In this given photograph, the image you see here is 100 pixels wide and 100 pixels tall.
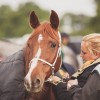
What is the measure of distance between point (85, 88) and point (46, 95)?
0.79 metres

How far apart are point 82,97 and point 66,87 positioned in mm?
707

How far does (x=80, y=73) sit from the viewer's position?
679cm

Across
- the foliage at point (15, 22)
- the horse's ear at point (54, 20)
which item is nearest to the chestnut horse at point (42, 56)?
the horse's ear at point (54, 20)

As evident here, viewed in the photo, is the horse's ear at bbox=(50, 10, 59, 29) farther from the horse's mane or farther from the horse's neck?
the horse's neck

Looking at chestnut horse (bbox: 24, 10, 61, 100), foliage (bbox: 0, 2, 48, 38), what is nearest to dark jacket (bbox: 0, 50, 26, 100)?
chestnut horse (bbox: 24, 10, 61, 100)

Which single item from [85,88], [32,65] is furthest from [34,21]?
[85,88]

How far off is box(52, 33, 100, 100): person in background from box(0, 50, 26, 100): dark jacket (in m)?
0.46

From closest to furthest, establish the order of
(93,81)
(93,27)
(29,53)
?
(93,81), (29,53), (93,27)

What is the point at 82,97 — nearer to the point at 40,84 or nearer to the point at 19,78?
the point at 40,84

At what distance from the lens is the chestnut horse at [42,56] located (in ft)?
20.6

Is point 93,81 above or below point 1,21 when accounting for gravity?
above

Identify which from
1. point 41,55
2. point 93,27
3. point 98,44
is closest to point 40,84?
point 41,55

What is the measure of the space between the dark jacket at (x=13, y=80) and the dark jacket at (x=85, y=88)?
47cm

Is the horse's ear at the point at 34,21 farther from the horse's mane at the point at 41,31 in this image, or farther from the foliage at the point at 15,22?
the foliage at the point at 15,22
